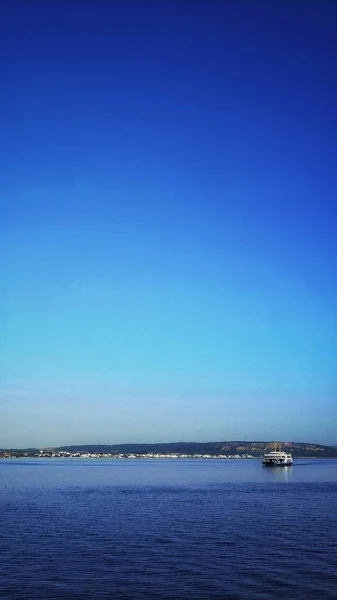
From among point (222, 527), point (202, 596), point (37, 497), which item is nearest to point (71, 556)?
point (202, 596)

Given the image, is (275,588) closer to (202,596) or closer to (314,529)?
(202,596)

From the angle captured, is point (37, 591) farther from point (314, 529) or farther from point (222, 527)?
point (314, 529)

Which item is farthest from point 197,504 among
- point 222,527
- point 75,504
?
point 222,527

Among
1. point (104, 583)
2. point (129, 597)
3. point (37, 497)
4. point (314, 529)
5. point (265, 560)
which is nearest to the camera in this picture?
point (129, 597)

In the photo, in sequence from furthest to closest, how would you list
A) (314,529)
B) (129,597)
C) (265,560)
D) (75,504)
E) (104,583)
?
(75,504)
(314,529)
(265,560)
(104,583)
(129,597)

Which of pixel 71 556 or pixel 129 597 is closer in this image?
pixel 129 597

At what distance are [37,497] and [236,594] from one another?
2629 inches

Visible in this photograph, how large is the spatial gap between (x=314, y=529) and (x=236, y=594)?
26.5 metres

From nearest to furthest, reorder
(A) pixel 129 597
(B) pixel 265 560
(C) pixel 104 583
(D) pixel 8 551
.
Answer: (A) pixel 129 597
(C) pixel 104 583
(B) pixel 265 560
(D) pixel 8 551

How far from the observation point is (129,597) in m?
31.1

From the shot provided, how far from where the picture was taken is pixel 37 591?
32281 millimetres

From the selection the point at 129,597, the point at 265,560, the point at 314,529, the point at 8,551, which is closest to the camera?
the point at 129,597

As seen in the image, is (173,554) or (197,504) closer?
(173,554)

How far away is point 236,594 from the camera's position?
3167 centimetres
